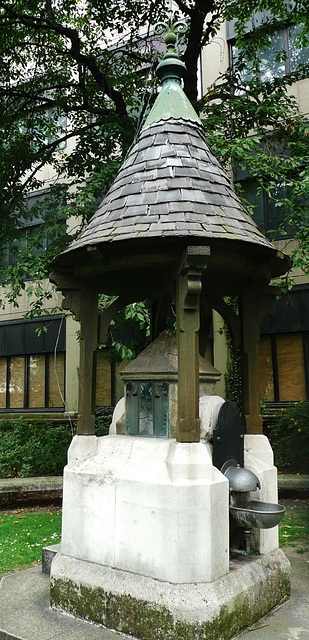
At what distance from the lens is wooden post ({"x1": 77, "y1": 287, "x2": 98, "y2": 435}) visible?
4582 millimetres

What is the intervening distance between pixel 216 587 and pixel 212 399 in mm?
1468

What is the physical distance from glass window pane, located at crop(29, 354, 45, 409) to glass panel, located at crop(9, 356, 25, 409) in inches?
17.3

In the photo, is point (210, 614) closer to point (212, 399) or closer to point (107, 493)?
point (107, 493)

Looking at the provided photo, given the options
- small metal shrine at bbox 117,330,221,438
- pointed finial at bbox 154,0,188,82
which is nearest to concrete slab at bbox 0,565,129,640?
small metal shrine at bbox 117,330,221,438

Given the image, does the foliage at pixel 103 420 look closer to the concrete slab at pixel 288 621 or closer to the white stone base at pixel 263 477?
the white stone base at pixel 263 477

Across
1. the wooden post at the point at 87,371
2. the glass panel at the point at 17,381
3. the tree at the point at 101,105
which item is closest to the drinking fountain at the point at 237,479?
the wooden post at the point at 87,371

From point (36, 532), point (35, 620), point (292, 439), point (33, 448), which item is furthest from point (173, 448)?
point (33, 448)

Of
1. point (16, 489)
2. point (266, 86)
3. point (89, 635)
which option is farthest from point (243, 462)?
point (266, 86)

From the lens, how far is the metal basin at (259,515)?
378cm

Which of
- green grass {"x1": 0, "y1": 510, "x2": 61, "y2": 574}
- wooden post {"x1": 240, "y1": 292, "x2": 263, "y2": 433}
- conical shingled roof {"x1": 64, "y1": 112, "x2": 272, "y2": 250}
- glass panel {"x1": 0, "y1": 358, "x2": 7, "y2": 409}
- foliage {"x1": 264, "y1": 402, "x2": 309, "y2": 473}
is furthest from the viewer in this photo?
glass panel {"x1": 0, "y1": 358, "x2": 7, "y2": 409}

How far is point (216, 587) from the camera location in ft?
11.6

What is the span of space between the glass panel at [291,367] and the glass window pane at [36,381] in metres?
8.88

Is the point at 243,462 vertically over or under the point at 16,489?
over

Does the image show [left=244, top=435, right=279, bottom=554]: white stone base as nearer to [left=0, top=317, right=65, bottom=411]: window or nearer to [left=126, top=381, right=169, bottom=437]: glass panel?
[left=126, top=381, right=169, bottom=437]: glass panel
